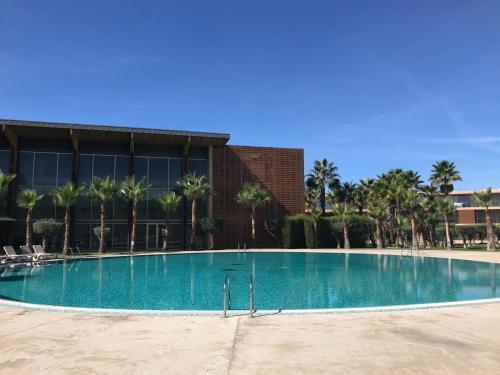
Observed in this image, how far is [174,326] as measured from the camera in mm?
6207

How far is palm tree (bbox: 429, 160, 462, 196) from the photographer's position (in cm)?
4022

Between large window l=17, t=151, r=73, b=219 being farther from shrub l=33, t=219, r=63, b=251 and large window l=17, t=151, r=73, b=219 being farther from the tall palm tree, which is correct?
the tall palm tree

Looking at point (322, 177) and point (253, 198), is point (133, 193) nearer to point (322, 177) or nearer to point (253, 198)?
point (253, 198)

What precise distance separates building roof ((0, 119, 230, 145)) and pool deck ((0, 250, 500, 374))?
82.1 feet

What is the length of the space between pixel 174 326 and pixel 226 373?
7.55ft

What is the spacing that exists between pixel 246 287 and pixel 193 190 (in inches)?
762

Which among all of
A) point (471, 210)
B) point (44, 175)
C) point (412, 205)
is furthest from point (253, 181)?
point (471, 210)

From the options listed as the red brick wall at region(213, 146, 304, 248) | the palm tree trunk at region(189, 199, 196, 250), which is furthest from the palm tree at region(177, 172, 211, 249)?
the red brick wall at region(213, 146, 304, 248)

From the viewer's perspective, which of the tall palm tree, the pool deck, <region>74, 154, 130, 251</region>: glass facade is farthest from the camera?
the tall palm tree

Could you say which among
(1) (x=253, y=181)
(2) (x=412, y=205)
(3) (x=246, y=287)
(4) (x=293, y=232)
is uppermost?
(1) (x=253, y=181)

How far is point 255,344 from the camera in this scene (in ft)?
16.8

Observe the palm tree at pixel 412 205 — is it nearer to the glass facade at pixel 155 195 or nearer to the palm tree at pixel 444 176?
the palm tree at pixel 444 176

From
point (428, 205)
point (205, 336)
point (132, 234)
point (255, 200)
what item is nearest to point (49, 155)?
point (132, 234)

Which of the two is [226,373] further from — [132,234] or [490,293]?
[132,234]
